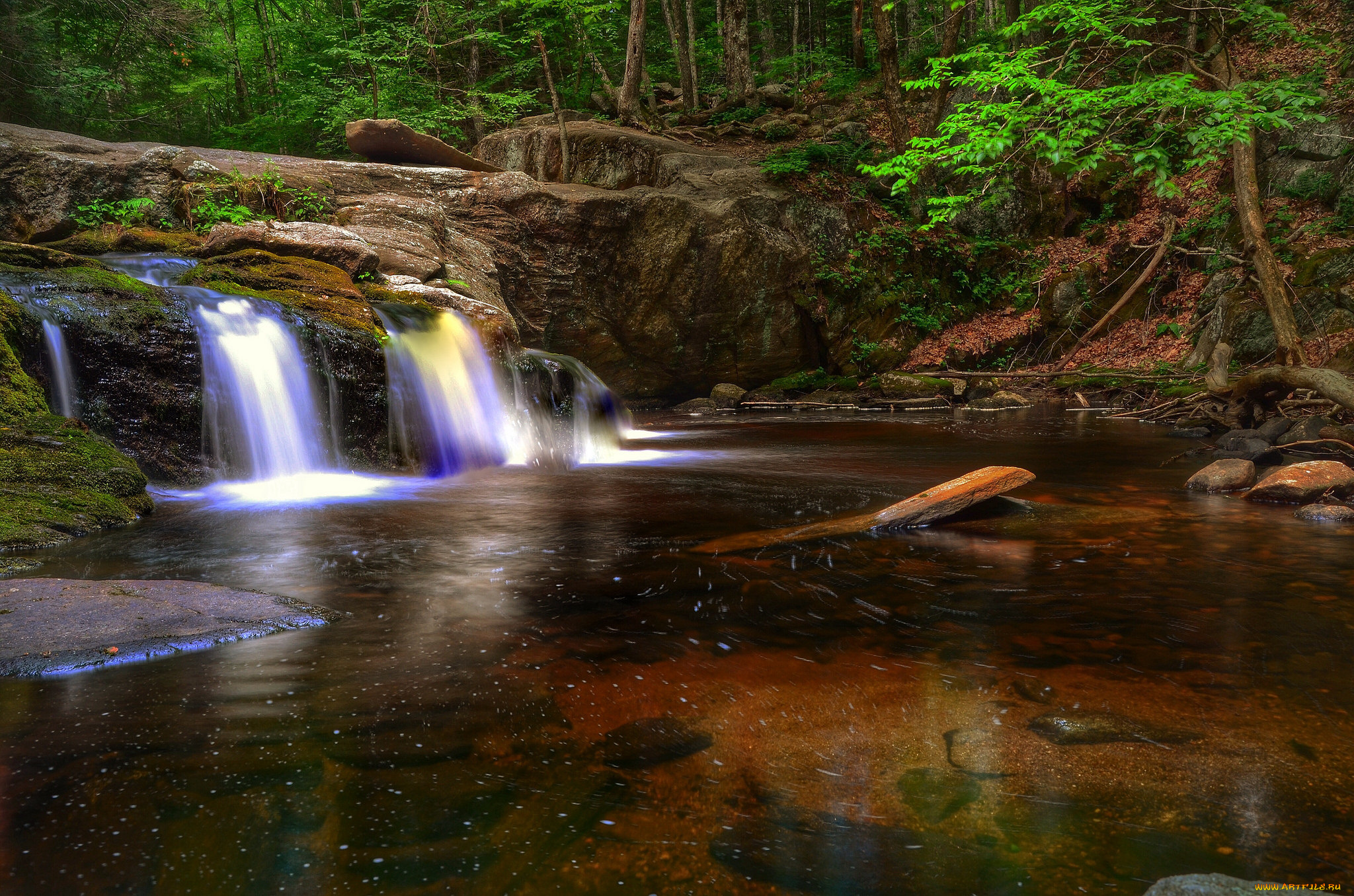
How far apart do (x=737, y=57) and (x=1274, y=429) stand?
1838 cm

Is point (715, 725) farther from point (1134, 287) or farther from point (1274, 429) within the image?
point (1134, 287)

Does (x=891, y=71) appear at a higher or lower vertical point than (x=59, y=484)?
higher

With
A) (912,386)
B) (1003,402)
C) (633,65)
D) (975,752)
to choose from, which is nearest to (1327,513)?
(975,752)

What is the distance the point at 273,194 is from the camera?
11.8m

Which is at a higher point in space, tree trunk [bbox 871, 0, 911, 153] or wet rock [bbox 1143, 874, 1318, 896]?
tree trunk [bbox 871, 0, 911, 153]

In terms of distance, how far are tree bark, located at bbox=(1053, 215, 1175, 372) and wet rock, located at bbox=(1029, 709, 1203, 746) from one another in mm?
14485

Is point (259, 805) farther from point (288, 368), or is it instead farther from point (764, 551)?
point (288, 368)

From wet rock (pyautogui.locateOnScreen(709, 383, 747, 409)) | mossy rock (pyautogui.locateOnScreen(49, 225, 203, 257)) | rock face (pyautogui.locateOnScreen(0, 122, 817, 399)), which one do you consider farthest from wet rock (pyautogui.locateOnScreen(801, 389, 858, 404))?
mossy rock (pyautogui.locateOnScreen(49, 225, 203, 257))

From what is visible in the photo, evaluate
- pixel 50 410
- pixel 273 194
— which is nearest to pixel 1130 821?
pixel 50 410

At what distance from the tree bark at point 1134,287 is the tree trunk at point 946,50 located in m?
5.05

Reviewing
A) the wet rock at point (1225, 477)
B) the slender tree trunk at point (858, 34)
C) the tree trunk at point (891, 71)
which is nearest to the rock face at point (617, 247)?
the tree trunk at point (891, 71)

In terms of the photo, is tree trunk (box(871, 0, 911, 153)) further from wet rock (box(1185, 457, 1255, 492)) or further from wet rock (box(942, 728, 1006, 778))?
wet rock (box(942, 728, 1006, 778))

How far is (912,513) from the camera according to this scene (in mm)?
5309

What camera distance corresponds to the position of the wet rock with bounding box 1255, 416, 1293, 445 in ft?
25.9
